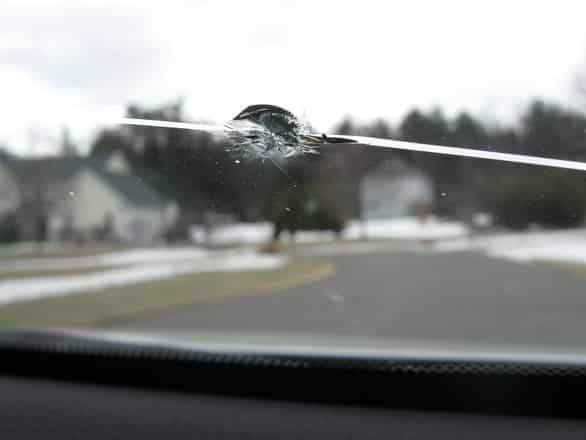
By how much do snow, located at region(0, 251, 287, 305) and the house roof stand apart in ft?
6.01

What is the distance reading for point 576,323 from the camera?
4.81 m

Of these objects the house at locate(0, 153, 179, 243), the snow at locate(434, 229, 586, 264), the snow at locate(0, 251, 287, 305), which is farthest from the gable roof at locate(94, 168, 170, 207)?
the snow at locate(434, 229, 586, 264)

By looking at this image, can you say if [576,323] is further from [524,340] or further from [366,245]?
[366,245]

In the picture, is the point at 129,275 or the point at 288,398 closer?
the point at 288,398

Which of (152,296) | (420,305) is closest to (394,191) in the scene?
(420,305)

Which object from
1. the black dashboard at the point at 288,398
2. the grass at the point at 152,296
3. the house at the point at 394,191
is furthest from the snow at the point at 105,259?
the black dashboard at the point at 288,398

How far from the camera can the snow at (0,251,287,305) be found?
7859 millimetres

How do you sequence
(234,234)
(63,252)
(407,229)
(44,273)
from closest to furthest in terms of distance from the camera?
(234,234) < (407,229) < (63,252) < (44,273)

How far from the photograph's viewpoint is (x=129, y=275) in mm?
8617

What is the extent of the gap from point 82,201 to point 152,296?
7.56 ft

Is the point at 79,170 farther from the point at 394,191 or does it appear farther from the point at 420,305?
the point at 420,305

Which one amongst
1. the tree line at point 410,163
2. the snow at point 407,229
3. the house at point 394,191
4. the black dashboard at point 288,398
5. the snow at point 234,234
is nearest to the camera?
the black dashboard at point 288,398

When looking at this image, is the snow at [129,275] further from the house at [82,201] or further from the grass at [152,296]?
the house at [82,201]

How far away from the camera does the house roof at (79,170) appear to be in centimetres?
523
